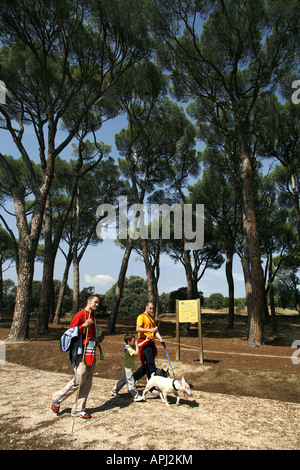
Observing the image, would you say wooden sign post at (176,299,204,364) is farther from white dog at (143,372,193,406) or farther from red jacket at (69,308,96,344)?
red jacket at (69,308,96,344)

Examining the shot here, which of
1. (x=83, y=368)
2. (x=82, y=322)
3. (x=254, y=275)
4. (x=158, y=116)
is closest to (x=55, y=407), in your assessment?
(x=83, y=368)

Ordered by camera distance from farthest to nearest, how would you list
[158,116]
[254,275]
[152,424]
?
[158,116]
[254,275]
[152,424]

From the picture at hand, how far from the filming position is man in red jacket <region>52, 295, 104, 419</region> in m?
3.57

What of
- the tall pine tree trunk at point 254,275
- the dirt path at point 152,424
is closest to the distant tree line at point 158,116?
the tall pine tree trunk at point 254,275

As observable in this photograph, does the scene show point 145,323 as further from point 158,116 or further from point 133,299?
point 133,299

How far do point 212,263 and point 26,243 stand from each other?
58.2ft

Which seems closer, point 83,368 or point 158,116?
point 83,368

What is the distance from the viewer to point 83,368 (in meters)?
3.61

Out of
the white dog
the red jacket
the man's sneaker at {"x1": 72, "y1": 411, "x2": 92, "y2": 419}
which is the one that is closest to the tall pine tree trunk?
the white dog

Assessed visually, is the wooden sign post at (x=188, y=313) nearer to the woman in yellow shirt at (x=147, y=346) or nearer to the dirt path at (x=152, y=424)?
the dirt path at (x=152, y=424)

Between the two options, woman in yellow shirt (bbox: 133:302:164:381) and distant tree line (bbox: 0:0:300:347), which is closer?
woman in yellow shirt (bbox: 133:302:164:381)

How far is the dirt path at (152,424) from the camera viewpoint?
2754mm

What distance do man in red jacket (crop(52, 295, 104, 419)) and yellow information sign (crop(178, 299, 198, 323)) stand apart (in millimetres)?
3706

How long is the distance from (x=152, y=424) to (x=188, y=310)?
3996 millimetres
